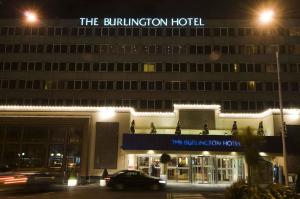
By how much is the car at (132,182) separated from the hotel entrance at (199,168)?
9246mm

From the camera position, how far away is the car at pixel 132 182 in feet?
98.0

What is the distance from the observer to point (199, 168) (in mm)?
39375

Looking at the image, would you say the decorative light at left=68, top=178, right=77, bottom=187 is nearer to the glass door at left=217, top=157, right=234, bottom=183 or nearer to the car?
the car

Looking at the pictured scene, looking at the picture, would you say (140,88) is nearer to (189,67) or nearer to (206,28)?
(189,67)

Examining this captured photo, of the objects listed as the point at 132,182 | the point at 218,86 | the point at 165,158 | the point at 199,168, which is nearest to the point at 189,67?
the point at 218,86

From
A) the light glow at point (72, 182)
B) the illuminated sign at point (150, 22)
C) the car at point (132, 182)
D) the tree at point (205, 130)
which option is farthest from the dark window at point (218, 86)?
the light glow at point (72, 182)

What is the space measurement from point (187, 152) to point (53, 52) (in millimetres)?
27662

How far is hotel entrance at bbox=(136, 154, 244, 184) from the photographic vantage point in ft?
128

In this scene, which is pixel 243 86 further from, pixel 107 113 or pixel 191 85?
pixel 107 113

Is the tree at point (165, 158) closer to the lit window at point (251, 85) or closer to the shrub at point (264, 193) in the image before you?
the lit window at point (251, 85)

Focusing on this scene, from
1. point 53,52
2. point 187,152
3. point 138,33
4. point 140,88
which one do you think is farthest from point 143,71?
point 187,152

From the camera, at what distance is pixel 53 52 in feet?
180

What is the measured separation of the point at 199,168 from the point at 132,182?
454 inches

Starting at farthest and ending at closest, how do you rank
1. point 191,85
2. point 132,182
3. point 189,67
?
point 189,67, point 191,85, point 132,182
